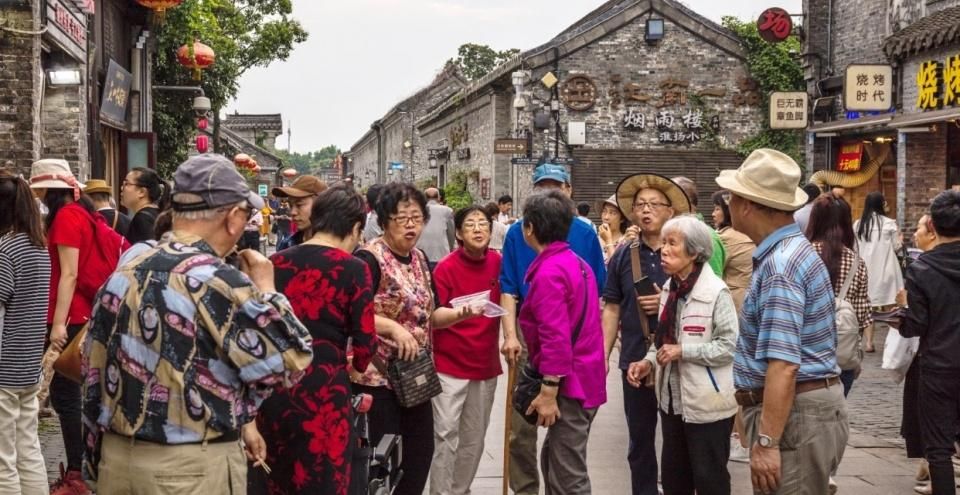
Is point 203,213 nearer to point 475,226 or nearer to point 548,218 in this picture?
point 548,218

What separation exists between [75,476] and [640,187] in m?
3.86

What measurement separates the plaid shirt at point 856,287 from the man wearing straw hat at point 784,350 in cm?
284

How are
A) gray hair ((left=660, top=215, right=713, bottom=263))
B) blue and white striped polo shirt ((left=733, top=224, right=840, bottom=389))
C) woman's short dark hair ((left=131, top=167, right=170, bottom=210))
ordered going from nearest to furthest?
blue and white striped polo shirt ((left=733, top=224, right=840, bottom=389)), gray hair ((left=660, top=215, right=713, bottom=263)), woman's short dark hair ((left=131, top=167, right=170, bottom=210))

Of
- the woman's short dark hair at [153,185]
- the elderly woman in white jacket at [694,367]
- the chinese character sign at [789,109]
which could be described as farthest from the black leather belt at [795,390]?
the chinese character sign at [789,109]

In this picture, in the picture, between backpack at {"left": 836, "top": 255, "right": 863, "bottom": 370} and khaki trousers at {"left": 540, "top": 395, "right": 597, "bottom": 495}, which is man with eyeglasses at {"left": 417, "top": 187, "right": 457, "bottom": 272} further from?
khaki trousers at {"left": 540, "top": 395, "right": 597, "bottom": 495}

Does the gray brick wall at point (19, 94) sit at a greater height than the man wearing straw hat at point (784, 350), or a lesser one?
greater

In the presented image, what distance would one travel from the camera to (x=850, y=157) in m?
22.5

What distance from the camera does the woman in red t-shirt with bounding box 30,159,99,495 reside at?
23.0 feet

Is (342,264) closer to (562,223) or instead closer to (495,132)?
(562,223)

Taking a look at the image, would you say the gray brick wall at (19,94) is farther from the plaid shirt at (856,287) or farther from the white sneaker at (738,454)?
the plaid shirt at (856,287)

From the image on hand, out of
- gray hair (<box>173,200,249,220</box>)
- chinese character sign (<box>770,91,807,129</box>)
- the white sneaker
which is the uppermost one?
chinese character sign (<box>770,91,807,129</box>)

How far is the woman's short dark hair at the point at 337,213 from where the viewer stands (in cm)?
498

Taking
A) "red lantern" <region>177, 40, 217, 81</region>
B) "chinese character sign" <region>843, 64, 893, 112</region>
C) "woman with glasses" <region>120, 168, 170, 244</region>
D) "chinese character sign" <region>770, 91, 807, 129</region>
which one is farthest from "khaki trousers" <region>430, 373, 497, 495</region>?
"chinese character sign" <region>770, 91, 807, 129</region>

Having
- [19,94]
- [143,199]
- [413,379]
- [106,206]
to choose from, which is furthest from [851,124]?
[413,379]
